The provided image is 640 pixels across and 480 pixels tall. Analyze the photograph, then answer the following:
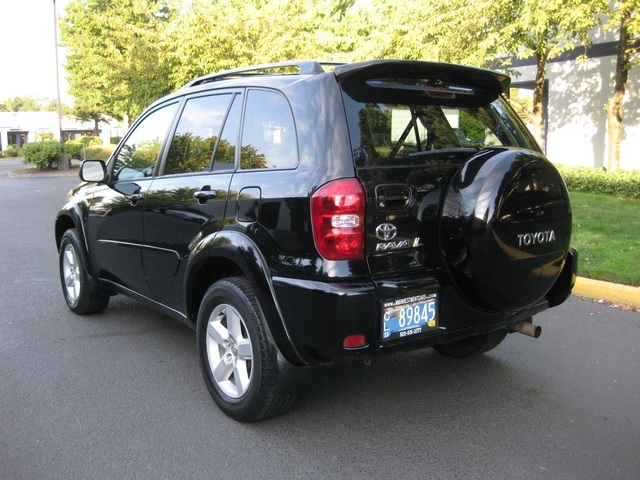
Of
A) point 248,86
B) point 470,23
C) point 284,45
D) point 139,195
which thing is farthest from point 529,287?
point 284,45

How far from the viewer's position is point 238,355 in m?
3.42

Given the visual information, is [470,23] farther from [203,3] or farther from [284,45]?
[203,3]

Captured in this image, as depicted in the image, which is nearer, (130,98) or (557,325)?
(557,325)

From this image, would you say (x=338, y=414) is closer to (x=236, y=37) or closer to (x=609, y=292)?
(x=609, y=292)

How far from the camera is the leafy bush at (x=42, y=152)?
92.6 feet

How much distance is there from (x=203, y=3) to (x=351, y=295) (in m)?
16.1

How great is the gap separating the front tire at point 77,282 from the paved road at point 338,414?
251 mm

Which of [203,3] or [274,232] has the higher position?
[203,3]

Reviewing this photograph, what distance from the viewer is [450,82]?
11.5 ft

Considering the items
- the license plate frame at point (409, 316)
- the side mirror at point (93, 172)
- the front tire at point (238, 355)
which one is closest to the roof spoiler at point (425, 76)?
the license plate frame at point (409, 316)

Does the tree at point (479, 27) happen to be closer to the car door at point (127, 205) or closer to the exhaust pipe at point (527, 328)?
the car door at point (127, 205)

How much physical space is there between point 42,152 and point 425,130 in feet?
93.3

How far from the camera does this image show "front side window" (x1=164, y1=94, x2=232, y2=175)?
383cm

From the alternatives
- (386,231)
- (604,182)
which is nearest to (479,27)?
(604,182)
